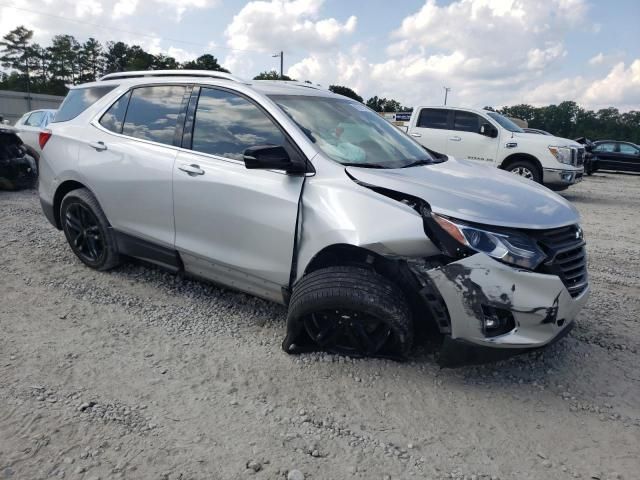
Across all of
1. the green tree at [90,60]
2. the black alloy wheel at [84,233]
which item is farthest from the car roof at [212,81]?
the green tree at [90,60]

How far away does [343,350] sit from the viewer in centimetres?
307

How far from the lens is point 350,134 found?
3.48 m

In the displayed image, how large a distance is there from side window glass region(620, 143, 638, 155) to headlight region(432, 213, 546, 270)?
19.8m

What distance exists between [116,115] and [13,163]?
232 inches

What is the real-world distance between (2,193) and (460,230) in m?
8.69

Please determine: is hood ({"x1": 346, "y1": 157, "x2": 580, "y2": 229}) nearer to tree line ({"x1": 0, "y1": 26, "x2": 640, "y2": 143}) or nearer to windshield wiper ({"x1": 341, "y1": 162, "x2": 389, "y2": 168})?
windshield wiper ({"x1": 341, "y1": 162, "x2": 389, "y2": 168})

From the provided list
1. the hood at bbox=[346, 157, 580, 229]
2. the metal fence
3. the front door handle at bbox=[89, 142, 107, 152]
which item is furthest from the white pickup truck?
the metal fence

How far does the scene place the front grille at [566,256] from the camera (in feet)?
8.73

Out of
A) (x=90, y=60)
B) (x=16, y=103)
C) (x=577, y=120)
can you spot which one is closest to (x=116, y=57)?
(x=90, y=60)

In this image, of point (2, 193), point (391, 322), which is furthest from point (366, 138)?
point (2, 193)

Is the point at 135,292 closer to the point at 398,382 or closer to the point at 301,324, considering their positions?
the point at 301,324

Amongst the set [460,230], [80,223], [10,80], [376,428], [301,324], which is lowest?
[376,428]

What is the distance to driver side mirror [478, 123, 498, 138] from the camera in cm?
1062

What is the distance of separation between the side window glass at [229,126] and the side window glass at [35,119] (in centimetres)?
865
